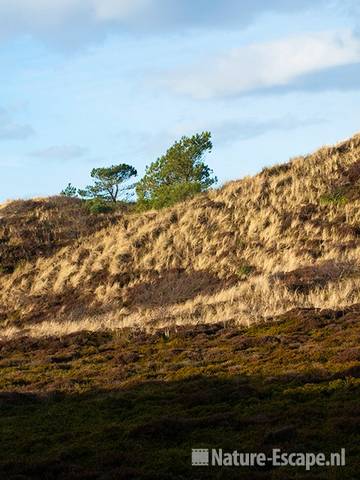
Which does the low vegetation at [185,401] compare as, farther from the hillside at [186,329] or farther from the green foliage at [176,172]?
the green foliage at [176,172]

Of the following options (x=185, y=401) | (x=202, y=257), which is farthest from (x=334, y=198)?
(x=185, y=401)

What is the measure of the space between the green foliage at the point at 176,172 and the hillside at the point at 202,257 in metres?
2.27

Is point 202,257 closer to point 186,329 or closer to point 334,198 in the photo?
point 334,198

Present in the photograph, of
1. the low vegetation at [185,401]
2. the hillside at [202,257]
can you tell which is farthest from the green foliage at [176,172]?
the low vegetation at [185,401]

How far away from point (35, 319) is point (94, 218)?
15.0 metres

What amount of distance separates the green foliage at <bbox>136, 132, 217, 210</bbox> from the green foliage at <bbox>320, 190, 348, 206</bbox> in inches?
471

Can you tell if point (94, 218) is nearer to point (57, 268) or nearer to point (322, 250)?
point (57, 268)

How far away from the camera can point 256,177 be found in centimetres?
5397

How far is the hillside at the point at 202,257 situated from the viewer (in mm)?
36531

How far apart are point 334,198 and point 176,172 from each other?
16245 millimetres

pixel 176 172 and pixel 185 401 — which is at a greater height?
pixel 176 172

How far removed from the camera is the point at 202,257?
155 ft

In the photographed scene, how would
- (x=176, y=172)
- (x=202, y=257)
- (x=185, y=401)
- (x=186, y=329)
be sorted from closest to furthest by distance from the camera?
(x=185, y=401), (x=186, y=329), (x=202, y=257), (x=176, y=172)

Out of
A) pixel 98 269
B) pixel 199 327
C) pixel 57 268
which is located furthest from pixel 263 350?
pixel 57 268
